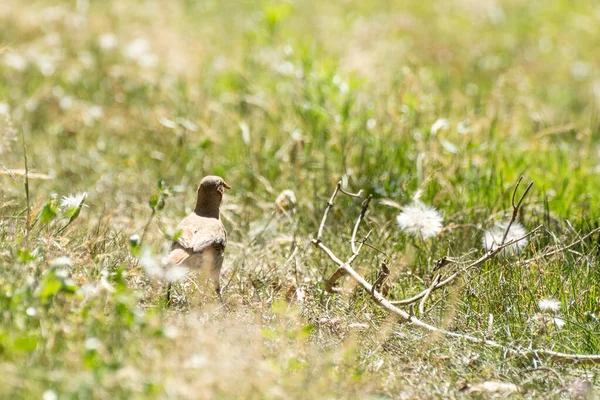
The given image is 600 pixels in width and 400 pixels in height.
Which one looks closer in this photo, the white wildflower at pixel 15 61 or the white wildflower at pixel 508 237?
the white wildflower at pixel 508 237

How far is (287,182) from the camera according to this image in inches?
201

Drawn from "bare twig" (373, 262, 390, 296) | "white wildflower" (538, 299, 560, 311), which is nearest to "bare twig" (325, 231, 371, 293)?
"bare twig" (373, 262, 390, 296)

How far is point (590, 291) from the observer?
367 cm

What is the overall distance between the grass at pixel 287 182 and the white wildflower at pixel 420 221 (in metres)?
0.07

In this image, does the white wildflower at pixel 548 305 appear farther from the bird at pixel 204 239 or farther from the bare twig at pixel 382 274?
the bird at pixel 204 239

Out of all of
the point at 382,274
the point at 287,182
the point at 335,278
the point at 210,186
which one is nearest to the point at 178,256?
the point at 210,186

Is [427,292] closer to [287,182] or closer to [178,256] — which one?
[178,256]

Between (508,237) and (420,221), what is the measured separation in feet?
1.41

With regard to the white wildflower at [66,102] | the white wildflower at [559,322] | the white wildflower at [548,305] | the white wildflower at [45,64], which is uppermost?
the white wildflower at [548,305]

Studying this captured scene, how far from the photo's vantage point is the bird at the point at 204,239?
147 inches

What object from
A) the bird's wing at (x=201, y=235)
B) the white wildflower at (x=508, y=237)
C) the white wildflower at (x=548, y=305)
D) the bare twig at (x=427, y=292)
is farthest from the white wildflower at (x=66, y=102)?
the white wildflower at (x=548, y=305)

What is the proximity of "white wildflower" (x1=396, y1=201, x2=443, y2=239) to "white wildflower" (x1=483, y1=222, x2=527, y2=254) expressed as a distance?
238 millimetres

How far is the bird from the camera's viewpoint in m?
3.72

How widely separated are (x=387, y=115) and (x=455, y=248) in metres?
1.64
